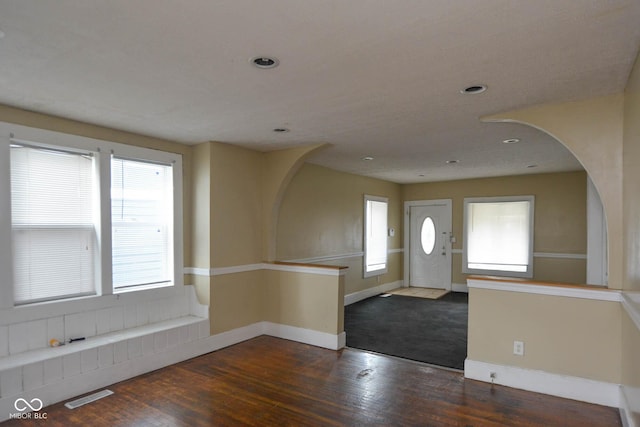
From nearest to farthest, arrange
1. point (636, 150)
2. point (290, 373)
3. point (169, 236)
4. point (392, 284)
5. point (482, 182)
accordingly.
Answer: point (636, 150) → point (290, 373) → point (169, 236) → point (482, 182) → point (392, 284)

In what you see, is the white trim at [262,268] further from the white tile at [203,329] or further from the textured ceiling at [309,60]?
the textured ceiling at [309,60]

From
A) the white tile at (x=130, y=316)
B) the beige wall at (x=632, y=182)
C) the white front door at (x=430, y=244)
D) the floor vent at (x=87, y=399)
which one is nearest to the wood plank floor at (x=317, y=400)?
the floor vent at (x=87, y=399)

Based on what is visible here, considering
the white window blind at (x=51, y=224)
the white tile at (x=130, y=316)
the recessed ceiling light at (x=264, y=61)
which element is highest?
the recessed ceiling light at (x=264, y=61)

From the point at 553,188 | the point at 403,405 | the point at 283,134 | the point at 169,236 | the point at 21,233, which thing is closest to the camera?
the point at 403,405

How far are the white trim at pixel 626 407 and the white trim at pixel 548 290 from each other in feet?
2.05

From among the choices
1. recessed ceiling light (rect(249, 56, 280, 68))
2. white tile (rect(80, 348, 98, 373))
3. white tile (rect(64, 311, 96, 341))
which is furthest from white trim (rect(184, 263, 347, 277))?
recessed ceiling light (rect(249, 56, 280, 68))

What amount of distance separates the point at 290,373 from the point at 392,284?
468 centimetres

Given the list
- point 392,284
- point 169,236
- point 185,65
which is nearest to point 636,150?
point 185,65

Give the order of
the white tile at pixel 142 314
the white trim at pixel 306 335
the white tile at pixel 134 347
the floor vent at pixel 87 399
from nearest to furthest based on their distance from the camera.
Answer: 1. the floor vent at pixel 87 399
2. the white tile at pixel 134 347
3. the white tile at pixel 142 314
4. the white trim at pixel 306 335

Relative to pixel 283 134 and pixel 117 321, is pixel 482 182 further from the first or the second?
pixel 117 321

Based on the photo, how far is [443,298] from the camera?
6.82 meters

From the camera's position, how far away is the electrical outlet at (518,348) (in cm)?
310

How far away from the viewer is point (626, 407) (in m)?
2.42

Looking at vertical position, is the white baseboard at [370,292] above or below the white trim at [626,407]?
below
